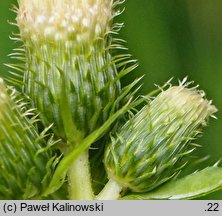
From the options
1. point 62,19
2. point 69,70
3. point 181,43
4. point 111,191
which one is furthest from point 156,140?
point 181,43

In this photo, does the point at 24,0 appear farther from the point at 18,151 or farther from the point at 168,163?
the point at 168,163

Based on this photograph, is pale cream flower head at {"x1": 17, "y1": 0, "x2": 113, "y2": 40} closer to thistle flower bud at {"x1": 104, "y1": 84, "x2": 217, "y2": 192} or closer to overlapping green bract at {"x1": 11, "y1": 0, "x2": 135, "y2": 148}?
overlapping green bract at {"x1": 11, "y1": 0, "x2": 135, "y2": 148}

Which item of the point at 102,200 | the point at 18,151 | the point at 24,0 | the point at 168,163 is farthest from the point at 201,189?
the point at 24,0

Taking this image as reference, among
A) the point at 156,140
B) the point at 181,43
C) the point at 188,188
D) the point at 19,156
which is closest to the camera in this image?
the point at 19,156

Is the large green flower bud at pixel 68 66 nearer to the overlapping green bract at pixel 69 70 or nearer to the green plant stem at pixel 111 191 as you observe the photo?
the overlapping green bract at pixel 69 70

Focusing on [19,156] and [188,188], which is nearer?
[19,156]

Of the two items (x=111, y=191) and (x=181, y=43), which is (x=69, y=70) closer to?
(x=111, y=191)

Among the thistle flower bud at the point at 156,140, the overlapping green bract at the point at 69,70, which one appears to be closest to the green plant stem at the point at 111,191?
the thistle flower bud at the point at 156,140
